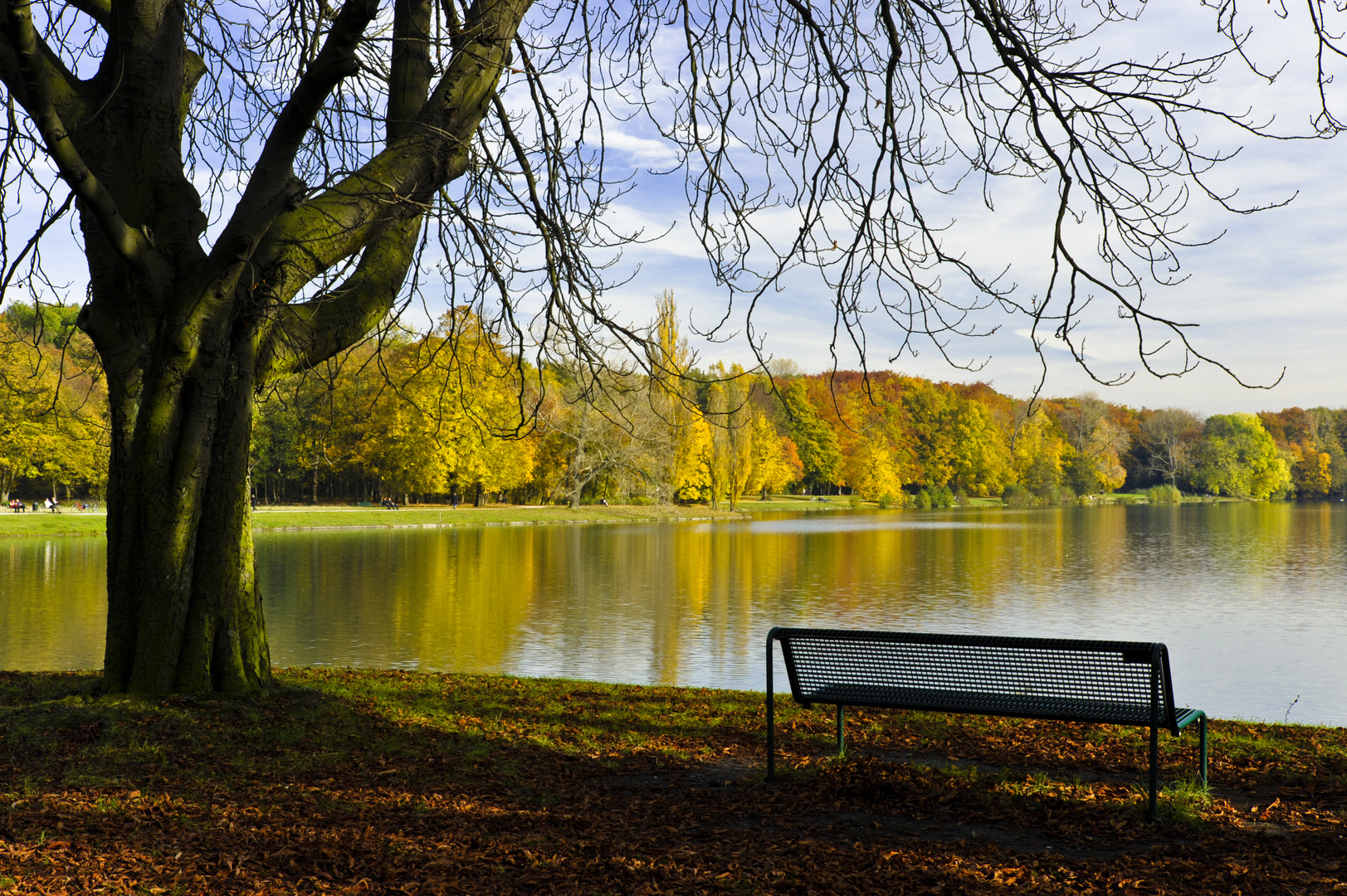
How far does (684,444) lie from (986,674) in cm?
4328

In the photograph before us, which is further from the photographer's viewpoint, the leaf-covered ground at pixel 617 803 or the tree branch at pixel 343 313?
the tree branch at pixel 343 313

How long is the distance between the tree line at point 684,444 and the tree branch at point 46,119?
2.45 m

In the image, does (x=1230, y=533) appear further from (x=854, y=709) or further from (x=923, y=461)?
(x=923, y=461)

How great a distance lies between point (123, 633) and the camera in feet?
16.7

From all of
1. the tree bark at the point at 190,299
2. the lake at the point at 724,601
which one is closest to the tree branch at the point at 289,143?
the tree bark at the point at 190,299

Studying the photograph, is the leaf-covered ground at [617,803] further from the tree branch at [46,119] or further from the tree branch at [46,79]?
the tree branch at [46,79]

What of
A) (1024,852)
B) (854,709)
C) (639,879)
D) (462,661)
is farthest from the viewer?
(462,661)

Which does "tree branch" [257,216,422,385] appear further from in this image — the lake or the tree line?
the lake

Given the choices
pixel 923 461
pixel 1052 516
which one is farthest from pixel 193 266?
pixel 923 461

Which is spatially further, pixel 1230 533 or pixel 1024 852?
pixel 1230 533

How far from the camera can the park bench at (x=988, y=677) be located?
369cm

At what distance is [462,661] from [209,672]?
15.9 feet

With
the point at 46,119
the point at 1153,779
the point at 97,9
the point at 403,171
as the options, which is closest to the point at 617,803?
the point at 1153,779

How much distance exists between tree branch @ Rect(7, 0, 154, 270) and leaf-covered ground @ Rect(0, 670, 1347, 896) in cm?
236
